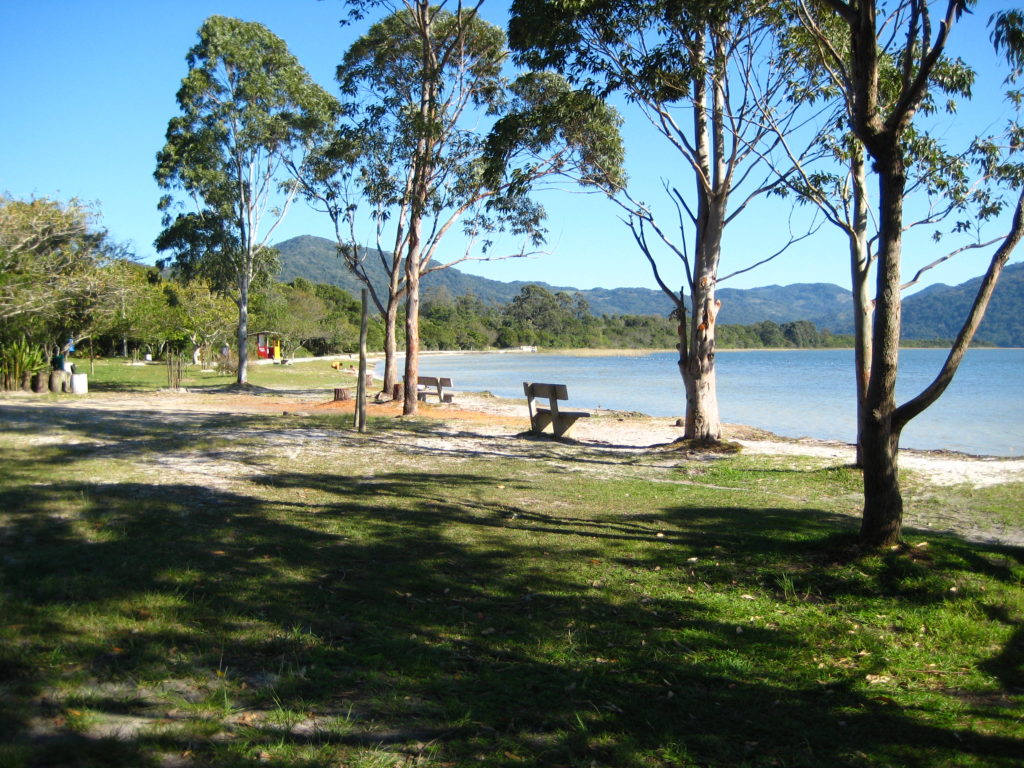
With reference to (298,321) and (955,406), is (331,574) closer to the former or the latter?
(955,406)

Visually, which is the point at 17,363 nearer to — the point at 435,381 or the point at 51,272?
the point at 51,272

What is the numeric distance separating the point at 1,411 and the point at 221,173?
15.0m

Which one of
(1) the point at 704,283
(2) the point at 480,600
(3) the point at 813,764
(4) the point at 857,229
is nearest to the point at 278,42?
(1) the point at 704,283

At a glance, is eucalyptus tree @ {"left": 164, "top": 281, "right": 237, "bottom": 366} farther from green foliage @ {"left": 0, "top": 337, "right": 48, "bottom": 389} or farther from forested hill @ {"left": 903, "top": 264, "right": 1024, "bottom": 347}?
forested hill @ {"left": 903, "top": 264, "right": 1024, "bottom": 347}

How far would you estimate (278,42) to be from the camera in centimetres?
2595

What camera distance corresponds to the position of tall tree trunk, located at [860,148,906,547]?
5.16m

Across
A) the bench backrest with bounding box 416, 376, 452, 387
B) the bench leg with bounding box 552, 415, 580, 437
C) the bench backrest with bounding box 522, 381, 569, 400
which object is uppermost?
the bench backrest with bounding box 522, 381, 569, 400

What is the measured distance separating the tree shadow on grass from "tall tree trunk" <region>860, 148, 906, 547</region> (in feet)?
1.47

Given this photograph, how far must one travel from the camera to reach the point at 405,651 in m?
3.63

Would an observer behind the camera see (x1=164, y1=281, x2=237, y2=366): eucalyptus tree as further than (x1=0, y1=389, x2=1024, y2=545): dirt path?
→ Yes

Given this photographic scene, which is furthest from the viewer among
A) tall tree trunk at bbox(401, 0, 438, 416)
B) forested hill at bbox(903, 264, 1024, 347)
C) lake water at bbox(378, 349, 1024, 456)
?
forested hill at bbox(903, 264, 1024, 347)

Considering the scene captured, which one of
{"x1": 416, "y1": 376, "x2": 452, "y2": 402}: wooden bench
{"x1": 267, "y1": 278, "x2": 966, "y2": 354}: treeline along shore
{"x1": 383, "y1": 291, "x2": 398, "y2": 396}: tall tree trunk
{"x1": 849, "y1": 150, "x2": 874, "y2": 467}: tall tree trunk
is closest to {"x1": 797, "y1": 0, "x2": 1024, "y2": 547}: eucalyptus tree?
{"x1": 849, "y1": 150, "x2": 874, "y2": 467}: tall tree trunk

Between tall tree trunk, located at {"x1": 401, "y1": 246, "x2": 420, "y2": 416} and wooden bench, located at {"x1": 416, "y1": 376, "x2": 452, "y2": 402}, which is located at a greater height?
tall tree trunk, located at {"x1": 401, "y1": 246, "x2": 420, "y2": 416}

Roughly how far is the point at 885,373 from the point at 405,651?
11.9ft
